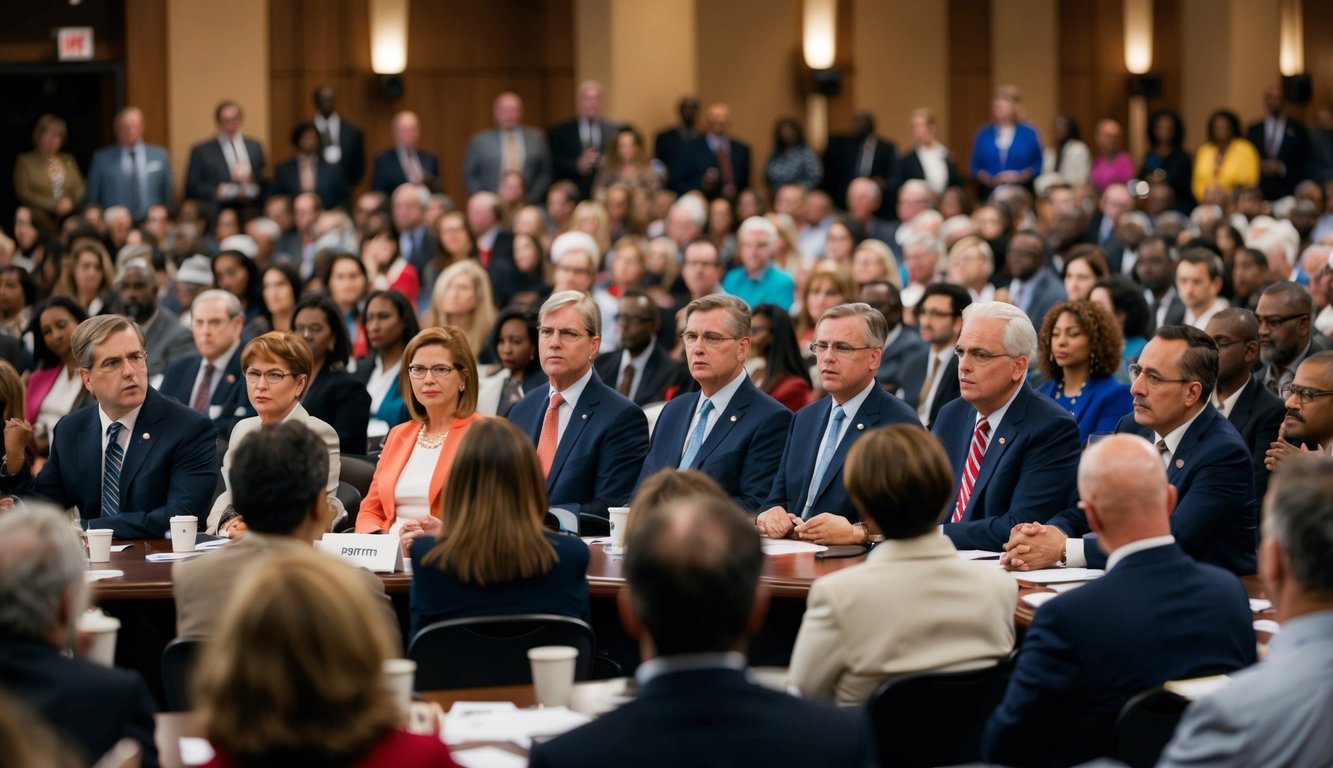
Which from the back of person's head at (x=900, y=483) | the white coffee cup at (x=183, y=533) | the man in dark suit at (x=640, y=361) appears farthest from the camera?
the man in dark suit at (x=640, y=361)

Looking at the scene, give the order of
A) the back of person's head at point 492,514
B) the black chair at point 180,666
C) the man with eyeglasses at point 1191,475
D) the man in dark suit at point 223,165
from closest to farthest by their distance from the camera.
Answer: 1. the black chair at point 180,666
2. the back of person's head at point 492,514
3. the man with eyeglasses at point 1191,475
4. the man in dark suit at point 223,165

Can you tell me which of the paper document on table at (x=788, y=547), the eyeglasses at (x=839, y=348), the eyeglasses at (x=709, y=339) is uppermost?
the eyeglasses at (x=709, y=339)

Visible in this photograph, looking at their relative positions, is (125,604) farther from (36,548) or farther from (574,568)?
(36,548)

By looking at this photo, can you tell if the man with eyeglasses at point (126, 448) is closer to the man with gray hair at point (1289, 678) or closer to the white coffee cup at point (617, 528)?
the white coffee cup at point (617, 528)

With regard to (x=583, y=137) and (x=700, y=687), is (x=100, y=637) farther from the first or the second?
(x=583, y=137)

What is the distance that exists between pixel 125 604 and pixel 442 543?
60.8 inches

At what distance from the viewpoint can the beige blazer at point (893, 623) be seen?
3.38 m

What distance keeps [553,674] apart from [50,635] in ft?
3.27

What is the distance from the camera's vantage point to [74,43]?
15.0 meters

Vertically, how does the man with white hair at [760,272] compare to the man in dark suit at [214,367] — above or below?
above

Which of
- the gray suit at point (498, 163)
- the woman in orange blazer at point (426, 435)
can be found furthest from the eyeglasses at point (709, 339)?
the gray suit at point (498, 163)

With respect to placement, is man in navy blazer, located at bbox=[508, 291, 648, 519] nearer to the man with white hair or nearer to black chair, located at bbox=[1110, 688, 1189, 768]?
black chair, located at bbox=[1110, 688, 1189, 768]

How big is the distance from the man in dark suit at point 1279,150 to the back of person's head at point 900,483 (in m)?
13.8

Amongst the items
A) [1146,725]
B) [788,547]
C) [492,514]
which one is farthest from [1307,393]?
[492,514]
